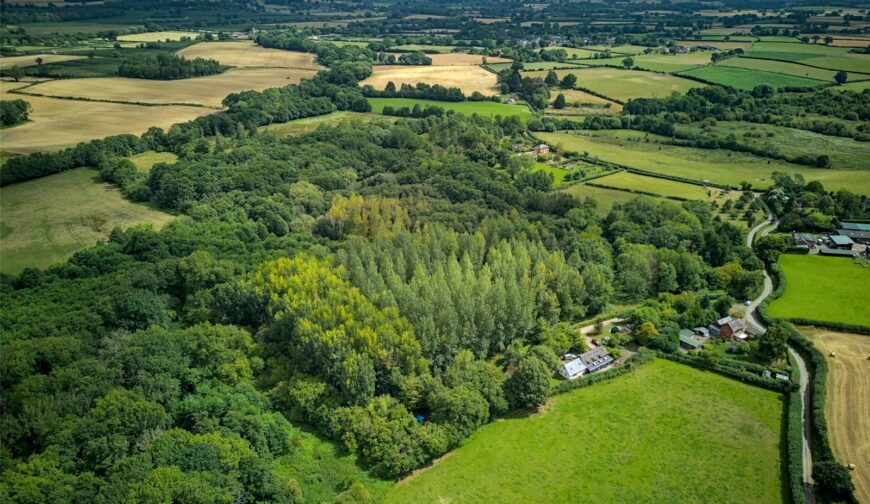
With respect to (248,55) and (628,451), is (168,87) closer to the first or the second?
(248,55)

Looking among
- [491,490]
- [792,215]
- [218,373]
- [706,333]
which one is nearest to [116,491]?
[218,373]

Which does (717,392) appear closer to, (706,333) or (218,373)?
(706,333)

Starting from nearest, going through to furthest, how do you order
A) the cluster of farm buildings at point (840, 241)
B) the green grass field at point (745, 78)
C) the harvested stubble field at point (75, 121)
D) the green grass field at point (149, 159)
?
the cluster of farm buildings at point (840, 241) → the harvested stubble field at point (75, 121) → the green grass field at point (149, 159) → the green grass field at point (745, 78)

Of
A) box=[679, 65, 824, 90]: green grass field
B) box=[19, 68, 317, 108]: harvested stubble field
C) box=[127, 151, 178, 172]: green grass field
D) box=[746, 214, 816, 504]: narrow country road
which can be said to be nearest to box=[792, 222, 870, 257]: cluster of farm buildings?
box=[746, 214, 816, 504]: narrow country road

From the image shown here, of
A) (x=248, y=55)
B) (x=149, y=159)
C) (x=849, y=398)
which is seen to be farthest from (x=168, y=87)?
(x=849, y=398)

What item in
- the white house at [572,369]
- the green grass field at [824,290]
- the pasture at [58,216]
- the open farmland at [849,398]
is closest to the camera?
the open farmland at [849,398]

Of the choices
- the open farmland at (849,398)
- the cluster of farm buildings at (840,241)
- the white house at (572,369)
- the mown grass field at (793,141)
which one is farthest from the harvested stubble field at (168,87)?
the open farmland at (849,398)

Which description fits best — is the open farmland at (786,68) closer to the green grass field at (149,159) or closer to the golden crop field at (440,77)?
the golden crop field at (440,77)
